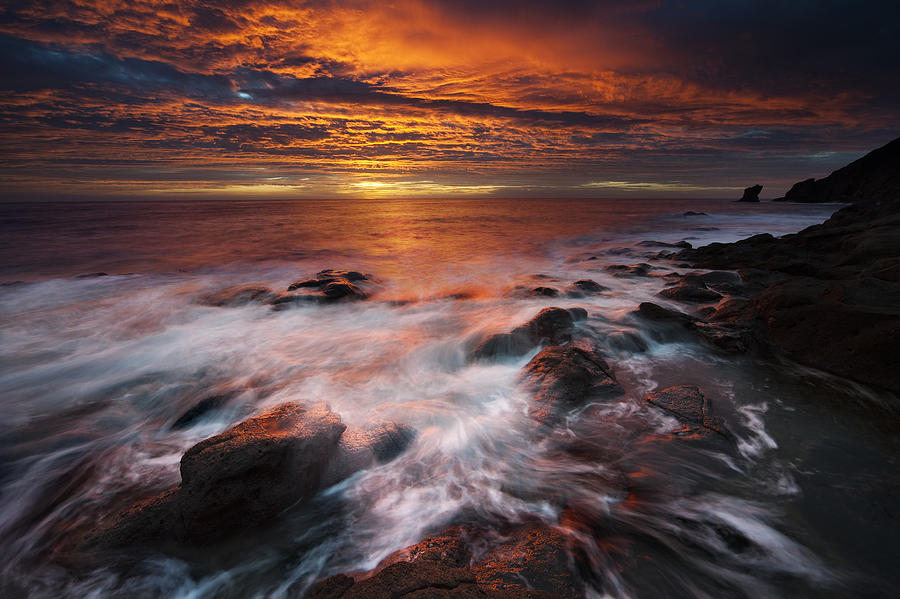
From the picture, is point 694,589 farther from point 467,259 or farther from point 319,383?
point 467,259

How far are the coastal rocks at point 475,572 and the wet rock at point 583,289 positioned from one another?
8.07m

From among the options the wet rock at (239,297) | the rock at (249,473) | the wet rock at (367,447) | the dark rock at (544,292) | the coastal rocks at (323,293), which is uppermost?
the rock at (249,473)

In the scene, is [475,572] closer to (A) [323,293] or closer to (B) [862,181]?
(A) [323,293]

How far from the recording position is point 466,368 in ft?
21.6

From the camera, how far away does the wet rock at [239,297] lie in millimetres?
10445

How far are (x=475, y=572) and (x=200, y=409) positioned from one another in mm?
4696

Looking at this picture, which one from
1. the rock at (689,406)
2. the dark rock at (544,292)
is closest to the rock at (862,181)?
the dark rock at (544,292)

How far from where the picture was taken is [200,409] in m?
5.28

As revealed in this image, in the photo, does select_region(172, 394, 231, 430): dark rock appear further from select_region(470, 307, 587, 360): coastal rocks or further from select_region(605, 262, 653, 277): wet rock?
select_region(605, 262, 653, 277): wet rock

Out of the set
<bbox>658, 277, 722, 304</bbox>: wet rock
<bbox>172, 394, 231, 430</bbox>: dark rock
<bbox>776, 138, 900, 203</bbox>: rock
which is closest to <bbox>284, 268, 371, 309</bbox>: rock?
<bbox>172, 394, 231, 430</bbox>: dark rock

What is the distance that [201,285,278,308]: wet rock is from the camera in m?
10.4

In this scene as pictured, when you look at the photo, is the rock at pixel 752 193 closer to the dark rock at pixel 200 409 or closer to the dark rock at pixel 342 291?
the dark rock at pixel 342 291

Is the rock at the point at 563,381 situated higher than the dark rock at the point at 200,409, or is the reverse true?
the rock at the point at 563,381

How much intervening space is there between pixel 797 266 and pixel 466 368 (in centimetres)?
984
